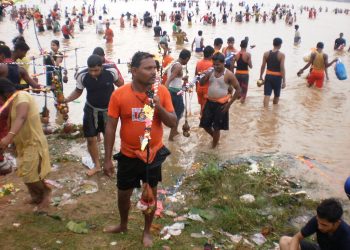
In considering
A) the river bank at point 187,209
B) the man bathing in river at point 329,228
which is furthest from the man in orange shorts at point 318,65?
the man bathing in river at point 329,228

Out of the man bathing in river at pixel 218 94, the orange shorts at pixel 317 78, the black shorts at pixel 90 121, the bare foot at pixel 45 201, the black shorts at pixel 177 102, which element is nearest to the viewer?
the bare foot at pixel 45 201

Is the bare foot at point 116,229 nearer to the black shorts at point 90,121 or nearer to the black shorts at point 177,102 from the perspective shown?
the black shorts at point 90,121

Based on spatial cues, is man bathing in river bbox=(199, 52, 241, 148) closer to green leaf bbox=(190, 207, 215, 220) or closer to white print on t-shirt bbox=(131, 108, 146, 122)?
green leaf bbox=(190, 207, 215, 220)

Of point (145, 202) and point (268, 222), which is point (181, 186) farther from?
point (145, 202)

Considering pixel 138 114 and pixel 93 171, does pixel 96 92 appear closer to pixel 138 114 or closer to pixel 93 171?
pixel 93 171

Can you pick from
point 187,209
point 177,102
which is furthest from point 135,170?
point 177,102

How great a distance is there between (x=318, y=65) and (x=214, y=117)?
20.8ft

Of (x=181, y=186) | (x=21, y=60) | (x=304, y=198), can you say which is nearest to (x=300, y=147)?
(x=304, y=198)

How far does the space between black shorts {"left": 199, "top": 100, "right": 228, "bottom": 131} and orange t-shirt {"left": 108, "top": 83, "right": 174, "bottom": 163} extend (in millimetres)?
3134

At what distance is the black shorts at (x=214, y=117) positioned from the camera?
650 cm

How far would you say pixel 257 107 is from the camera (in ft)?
32.8

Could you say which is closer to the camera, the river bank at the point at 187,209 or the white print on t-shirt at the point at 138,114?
the white print on t-shirt at the point at 138,114

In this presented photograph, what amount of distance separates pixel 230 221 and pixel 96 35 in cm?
2438

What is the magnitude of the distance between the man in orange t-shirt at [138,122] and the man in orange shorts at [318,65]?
9126 millimetres
